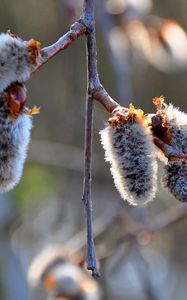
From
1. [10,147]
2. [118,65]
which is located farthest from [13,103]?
[118,65]

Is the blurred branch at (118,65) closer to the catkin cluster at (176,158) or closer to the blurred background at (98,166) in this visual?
the blurred background at (98,166)

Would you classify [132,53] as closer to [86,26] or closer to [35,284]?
[35,284]

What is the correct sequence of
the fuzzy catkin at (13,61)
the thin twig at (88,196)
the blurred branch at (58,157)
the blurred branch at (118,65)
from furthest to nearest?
1. the blurred branch at (58,157)
2. the blurred branch at (118,65)
3. the thin twig at (88,196)
4. the fuzzy catkin at (13,61)

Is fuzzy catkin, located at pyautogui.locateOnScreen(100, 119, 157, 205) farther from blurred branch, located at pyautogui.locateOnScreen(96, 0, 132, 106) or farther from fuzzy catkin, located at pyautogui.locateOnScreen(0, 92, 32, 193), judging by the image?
blurred branch, located at pyautogui.locateOnScreen(96, 0, 132, 106)

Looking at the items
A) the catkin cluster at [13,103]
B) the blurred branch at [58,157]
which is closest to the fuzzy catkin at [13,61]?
the catkin cluster at [13,103]

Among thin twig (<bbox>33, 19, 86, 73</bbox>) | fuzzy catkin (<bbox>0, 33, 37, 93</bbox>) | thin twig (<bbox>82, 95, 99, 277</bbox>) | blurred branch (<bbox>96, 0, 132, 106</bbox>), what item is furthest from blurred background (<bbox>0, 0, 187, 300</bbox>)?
fuzzy catkin (<bbox>0, 33, 37, 93</bbox>)

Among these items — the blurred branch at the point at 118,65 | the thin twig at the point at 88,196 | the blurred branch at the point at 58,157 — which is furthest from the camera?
the blurred branch at the point at 58,157

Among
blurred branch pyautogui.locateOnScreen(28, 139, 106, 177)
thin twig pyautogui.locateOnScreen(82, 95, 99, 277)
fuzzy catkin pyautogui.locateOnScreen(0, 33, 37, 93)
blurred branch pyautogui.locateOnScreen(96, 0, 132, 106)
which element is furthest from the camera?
blurred branch pyautogui.locateOnScreen(28, 139, 106, 177)

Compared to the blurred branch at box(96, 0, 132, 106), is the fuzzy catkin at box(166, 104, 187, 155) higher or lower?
lower
